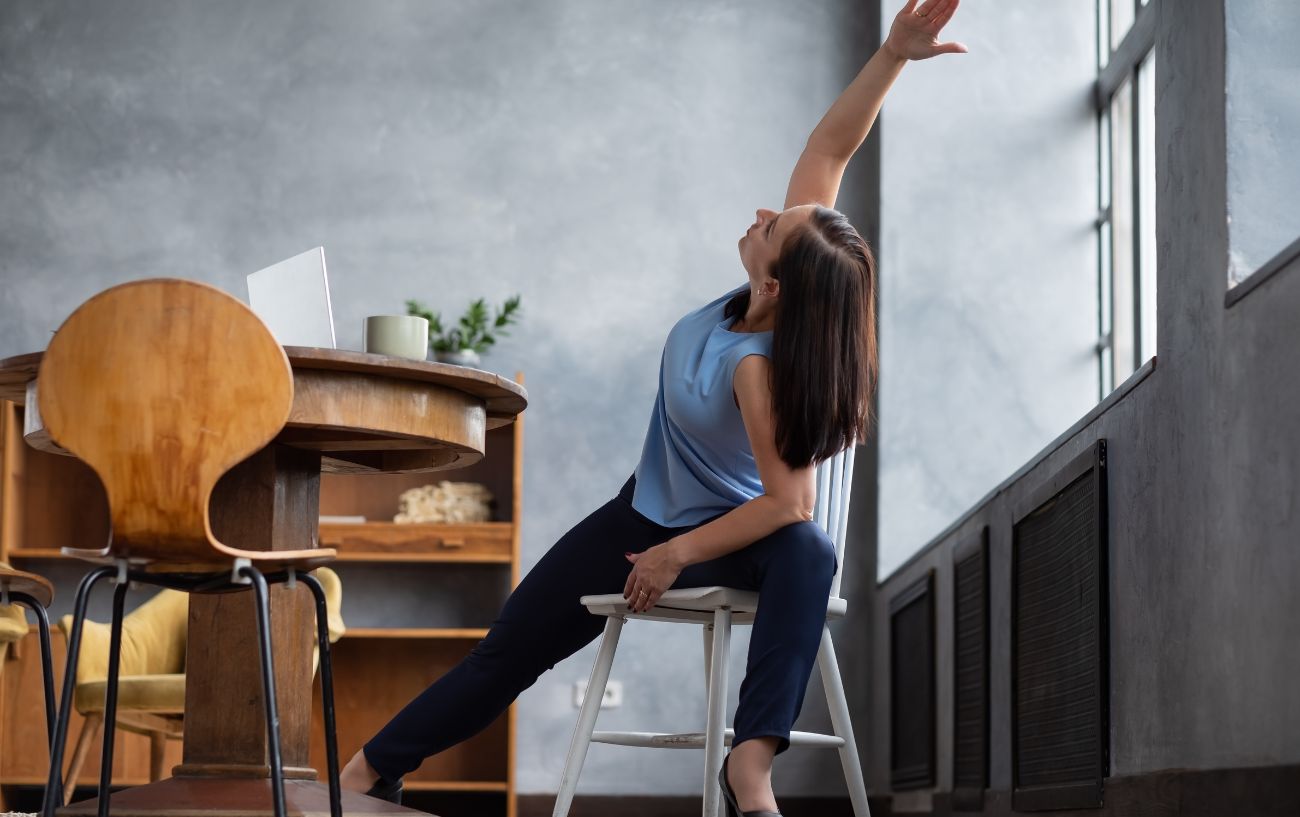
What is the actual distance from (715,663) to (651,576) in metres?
0.18

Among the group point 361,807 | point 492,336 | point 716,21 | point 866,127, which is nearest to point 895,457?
point 492,336

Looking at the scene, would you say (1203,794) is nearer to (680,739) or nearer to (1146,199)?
(680,739)

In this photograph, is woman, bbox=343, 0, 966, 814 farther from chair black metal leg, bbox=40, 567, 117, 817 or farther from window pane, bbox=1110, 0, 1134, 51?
window pane, bbox=1110, 0, 1134, 51

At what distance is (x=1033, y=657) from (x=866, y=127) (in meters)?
0.99

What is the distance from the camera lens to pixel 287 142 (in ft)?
17.2

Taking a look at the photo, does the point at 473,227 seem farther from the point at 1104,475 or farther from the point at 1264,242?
the point at 1264,242

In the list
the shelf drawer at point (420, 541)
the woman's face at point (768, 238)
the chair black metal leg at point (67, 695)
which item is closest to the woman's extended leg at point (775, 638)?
the woman's face at point (768, 238)

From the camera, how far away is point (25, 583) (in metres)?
2.42

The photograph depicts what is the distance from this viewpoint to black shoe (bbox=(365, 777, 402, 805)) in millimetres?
2146

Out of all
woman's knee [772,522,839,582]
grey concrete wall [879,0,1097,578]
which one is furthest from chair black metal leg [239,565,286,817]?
grey concrete wall [879,0,1097,578]

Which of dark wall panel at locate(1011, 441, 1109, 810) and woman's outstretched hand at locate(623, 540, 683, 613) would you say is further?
dark wall panel at locate(1011, 441, 1109, 810)

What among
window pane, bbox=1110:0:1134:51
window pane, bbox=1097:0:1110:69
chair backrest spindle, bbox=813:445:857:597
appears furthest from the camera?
window pane, bbox=1097:0:1110:69

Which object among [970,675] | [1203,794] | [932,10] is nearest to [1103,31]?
[970,675]

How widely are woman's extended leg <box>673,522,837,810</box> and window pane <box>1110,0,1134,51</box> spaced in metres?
2.61
